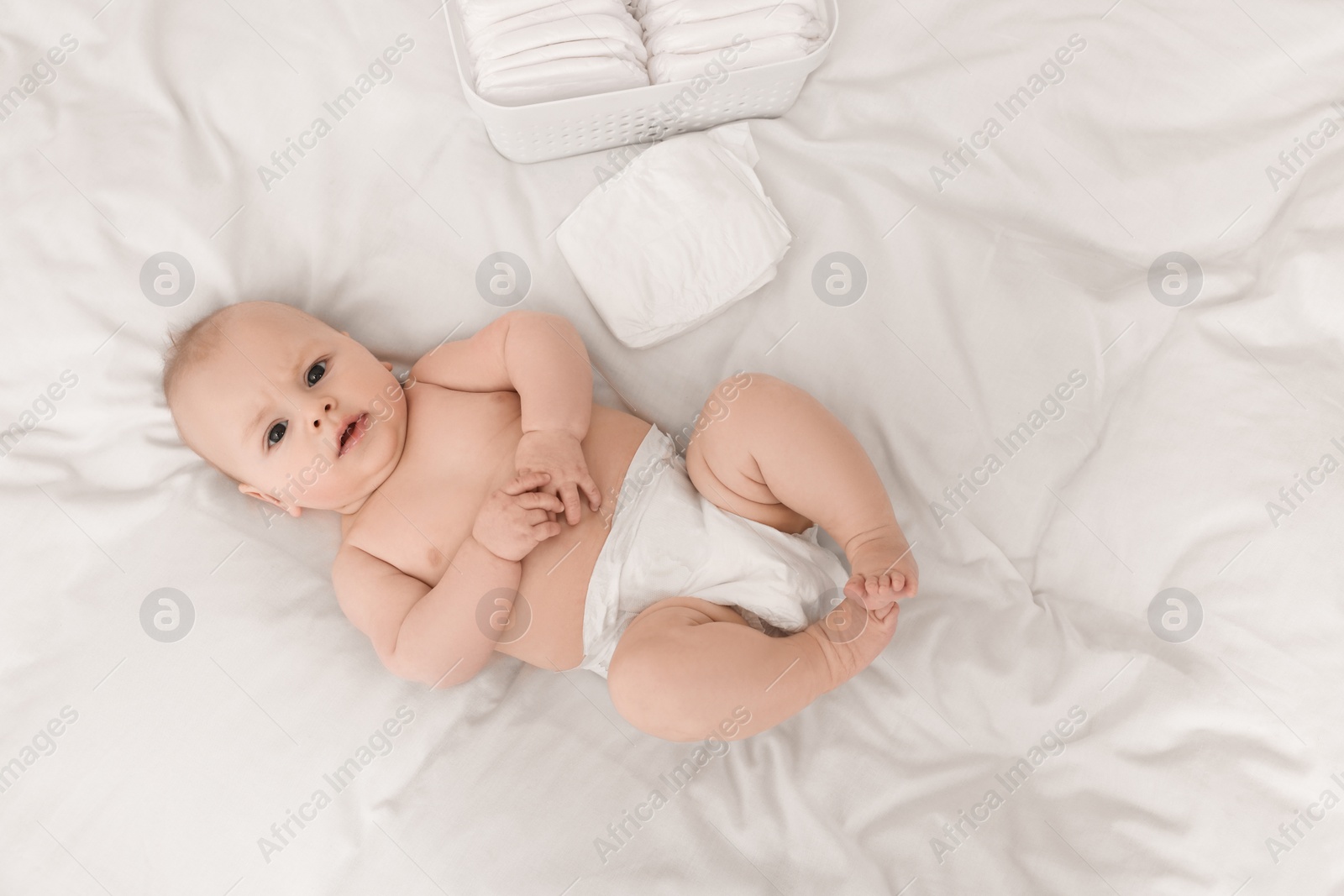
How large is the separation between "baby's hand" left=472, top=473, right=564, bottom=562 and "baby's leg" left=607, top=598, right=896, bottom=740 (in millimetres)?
239

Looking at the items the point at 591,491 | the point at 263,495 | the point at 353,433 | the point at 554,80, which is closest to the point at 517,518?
the point at 591,491

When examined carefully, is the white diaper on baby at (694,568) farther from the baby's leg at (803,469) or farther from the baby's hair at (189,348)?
the baby's hair at (189,348)

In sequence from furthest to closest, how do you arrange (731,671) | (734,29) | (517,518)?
(734,29) → (517,518) → (731,671)

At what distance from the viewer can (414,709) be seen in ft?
4.85

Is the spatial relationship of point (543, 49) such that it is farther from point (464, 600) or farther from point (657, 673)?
point (657, 673)

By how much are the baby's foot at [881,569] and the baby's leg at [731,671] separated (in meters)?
0.05

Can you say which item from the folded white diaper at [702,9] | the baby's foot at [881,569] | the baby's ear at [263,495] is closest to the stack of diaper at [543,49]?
the folded white diaper at [702,9]

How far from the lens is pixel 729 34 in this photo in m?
1.62

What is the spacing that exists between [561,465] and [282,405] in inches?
19.7

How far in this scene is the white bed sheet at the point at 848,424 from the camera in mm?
1293

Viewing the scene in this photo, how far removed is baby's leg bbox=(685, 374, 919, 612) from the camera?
137cm

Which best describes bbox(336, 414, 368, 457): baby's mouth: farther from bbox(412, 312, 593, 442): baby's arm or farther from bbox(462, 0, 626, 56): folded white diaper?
bbox(462, 0, 626, 56): folded white diaper

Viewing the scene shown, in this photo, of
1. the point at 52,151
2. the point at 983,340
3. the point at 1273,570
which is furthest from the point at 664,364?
the point at 52,151

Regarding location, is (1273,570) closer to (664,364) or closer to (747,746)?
(747,746)
